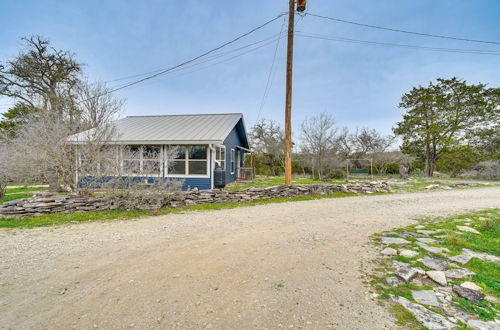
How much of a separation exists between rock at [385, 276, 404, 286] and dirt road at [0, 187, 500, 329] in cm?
33

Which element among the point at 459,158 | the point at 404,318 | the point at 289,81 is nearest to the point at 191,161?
the point at 289,81

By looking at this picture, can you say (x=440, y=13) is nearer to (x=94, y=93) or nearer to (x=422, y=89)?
(x=422, y=89)

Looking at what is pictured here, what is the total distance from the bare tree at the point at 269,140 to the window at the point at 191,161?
11862 millimetres

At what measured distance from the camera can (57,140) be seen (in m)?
6.35

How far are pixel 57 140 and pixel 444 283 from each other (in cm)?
928

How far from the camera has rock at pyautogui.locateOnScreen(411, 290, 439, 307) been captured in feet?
6.77

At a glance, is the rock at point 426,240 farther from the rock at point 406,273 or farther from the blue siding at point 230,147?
the blue siding at point 230,147

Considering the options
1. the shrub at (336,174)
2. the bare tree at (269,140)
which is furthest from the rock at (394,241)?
the bare tree at (269,140)

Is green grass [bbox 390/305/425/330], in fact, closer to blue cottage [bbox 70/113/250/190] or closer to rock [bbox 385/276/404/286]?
rock [bbox 385/276/404/286]

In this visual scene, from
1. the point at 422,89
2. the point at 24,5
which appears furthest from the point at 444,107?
the point at 24,5

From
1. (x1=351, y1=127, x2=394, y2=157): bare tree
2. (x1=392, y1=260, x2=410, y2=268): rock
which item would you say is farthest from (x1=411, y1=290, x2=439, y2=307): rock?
(x1=351, y1=127, x2=394, y2=157): bare tree

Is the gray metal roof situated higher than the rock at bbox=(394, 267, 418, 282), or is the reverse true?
the gray metal roof

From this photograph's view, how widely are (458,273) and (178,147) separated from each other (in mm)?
10582

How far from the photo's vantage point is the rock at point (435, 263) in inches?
108
